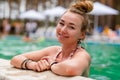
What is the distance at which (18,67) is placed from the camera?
291cm

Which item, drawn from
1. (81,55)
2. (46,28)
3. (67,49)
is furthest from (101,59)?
(46,28)

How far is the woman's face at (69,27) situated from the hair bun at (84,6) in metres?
0.08

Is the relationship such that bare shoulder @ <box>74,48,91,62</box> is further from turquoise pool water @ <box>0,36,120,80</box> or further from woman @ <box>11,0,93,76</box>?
turquoise pool water @ <box>0,36,120,80</box>

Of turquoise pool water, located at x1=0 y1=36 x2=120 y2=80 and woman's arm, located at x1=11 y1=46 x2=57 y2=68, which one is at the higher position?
woman's arm, located at x1=11 y1=46 x2=57 y2=68

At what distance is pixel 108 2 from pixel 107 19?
2.24 m

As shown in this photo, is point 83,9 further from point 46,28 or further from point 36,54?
point 46,28

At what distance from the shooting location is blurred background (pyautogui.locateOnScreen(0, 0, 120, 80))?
45.6 feet

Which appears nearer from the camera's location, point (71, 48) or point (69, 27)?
point (69, 27)

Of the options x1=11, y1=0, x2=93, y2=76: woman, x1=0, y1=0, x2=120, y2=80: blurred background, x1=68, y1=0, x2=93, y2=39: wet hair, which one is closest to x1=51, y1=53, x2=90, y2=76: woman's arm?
x1=11, y1=0, x2=93, y2=76: woman

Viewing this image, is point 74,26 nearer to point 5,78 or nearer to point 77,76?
point 77,76

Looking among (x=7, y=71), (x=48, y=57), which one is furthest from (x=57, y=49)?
(x=7, y=71)

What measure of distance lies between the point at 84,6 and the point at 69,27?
0.74 ft

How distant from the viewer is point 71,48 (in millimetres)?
2865

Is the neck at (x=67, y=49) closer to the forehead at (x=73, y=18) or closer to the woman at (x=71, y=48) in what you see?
the woman at (x=71, y=48)
